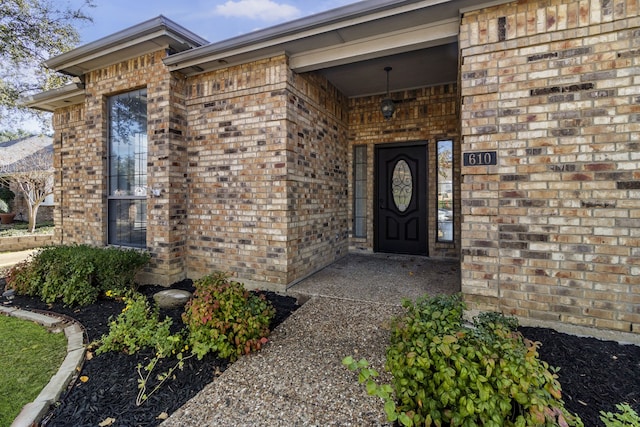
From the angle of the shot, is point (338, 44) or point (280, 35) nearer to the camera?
point (280, 35)

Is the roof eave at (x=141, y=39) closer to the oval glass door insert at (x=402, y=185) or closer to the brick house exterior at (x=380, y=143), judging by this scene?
the brick house exterior at (x=380, y=143)

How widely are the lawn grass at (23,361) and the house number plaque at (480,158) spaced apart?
4169 millimetres

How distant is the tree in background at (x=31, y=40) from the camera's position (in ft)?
22.4

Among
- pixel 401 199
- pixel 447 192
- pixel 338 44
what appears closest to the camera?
pixel 338 44

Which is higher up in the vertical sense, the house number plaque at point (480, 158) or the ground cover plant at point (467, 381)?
the house number plaque at point (480, 158)

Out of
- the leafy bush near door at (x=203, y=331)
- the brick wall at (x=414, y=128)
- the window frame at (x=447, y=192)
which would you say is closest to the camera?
the leafy bush near door at (x=203, y=331)

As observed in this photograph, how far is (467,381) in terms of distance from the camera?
1.49 m

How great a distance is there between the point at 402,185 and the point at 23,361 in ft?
19.0

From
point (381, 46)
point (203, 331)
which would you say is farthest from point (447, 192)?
point (203, 331)

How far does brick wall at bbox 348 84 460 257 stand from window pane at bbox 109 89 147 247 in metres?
3.76

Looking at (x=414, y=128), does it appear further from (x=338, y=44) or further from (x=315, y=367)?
(x=315, y=367)

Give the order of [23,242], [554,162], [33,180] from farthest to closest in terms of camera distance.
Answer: [33,180] < [23,242] < [554,162]

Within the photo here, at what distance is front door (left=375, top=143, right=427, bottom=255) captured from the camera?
19.3ft

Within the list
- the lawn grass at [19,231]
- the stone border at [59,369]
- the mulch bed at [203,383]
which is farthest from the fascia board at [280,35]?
the lawn grass at [19,231]
